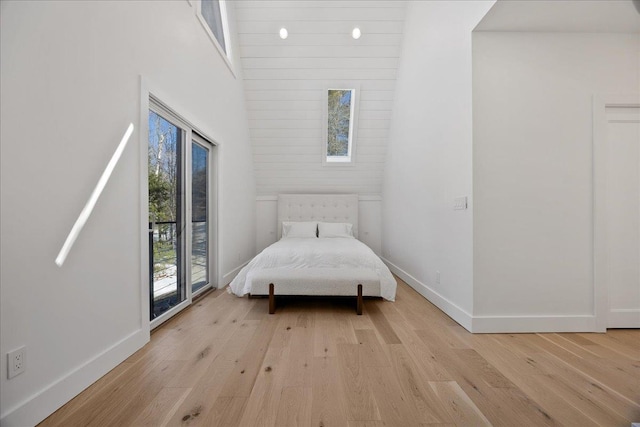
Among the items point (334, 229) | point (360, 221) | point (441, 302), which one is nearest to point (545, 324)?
point (441, 302)

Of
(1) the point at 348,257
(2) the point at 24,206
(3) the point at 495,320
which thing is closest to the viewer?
(2) the point at 24,206

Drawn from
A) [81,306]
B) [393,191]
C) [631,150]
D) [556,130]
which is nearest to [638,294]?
[631,150]

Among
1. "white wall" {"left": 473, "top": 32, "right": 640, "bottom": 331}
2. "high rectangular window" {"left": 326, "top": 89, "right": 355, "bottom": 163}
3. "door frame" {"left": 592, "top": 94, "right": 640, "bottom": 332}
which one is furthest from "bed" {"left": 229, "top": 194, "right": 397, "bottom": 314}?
"high rectangular window" {"left": 326, "top": 89, "right": 355, "bottom": 163}

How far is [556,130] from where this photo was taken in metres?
2.09

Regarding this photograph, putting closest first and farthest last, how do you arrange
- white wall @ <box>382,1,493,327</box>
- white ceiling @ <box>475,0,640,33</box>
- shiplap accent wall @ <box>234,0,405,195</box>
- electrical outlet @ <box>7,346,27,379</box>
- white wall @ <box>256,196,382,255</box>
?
electrical outlet @ <box>7,346,27,379</box> < white ceiling @ <box>475,0,640,33</box> < white wall @ <box>382,1,493,327</box> < shiplap accent wall @ <box>234,0,405,195</box> < white wall @ <box>256,196,382,255</box>

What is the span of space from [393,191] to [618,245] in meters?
2.47

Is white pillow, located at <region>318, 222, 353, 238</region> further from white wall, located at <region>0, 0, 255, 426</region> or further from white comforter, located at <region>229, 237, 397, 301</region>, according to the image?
white wall, located at <region>0, 0, 255, 426</region>

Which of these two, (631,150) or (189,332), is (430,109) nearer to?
(631,150)

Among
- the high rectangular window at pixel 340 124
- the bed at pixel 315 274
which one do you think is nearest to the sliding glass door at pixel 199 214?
the bed at pixel 315 274

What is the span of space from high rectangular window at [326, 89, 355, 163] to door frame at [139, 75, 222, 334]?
2008 mm

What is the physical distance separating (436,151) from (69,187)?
2801 millimetres

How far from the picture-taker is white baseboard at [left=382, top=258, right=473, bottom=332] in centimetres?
216

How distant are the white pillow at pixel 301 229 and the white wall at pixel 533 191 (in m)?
2.70

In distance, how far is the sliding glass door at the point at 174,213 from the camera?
2.14 m
